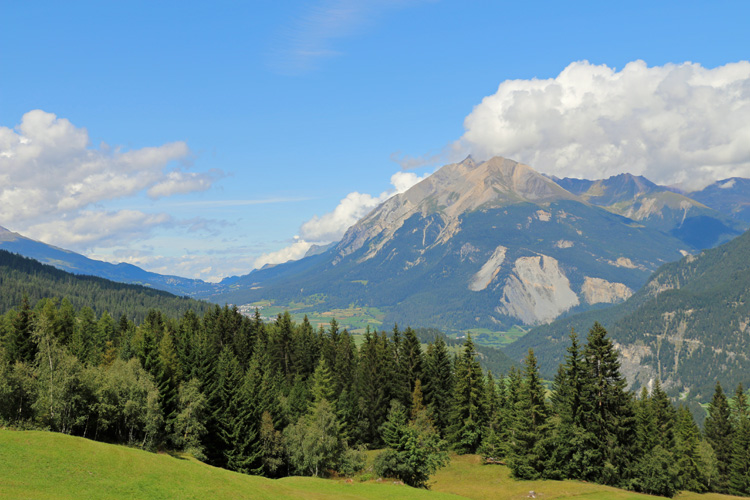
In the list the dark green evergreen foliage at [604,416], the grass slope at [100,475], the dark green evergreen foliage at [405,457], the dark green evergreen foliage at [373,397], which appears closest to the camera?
the grass slope at [100,475]

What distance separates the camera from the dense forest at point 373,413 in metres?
72.2

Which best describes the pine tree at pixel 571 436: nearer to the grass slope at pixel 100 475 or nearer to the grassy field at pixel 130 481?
the grassy field at pixel 130 481

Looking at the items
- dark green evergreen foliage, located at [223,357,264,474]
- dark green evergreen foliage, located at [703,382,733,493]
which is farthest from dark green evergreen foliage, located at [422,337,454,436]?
dark green evergreen foliage, located at [703,382,733,493]

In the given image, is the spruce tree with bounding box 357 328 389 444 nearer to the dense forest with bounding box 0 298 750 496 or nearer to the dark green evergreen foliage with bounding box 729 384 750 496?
the dense forest with bounding box 0 298 750 496

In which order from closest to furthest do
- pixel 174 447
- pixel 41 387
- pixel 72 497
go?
pixel 72 497 < pixel 41 387 < pixel 174 447

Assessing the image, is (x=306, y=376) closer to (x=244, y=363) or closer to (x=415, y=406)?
(x=244, y=363)

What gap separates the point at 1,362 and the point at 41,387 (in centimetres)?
587

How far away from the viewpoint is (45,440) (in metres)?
51.0

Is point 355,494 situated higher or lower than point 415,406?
lower

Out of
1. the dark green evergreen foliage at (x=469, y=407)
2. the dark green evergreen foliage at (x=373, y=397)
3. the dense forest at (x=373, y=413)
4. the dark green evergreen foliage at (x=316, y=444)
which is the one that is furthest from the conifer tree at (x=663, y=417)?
the dark green evergreen foliage at (x=316, y=444)

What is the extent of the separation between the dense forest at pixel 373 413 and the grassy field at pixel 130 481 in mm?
8983

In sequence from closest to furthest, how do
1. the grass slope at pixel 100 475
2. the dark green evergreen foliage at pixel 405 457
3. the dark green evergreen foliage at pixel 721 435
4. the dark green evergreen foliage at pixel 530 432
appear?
the grass slope at pixel 100 475 < the dark green evergreen foliage at pixel 405 457 < the dark green evergreen foliage at pixel 530 432 < the dark green evergreen foliage at pixel 721 435

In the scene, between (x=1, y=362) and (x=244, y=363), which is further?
Answer: (x=244, y=363)

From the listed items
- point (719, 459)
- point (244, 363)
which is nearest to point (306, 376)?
point (244, 363)
